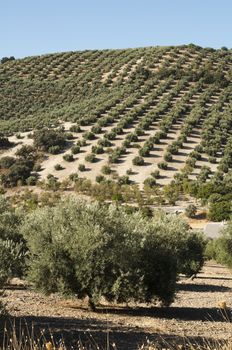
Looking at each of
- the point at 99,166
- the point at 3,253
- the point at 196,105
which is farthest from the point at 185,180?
the point at 3,253

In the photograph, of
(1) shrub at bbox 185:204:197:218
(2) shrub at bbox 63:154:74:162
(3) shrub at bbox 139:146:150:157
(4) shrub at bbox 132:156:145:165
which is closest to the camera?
(1) shrub at bbox 185:204:197:218

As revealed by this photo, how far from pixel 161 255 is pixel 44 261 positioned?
3.72 meters

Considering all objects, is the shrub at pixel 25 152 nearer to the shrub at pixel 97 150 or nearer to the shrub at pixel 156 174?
the shrub at pixel 97 150

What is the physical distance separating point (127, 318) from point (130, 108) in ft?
192

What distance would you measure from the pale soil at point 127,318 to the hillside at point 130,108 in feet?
107

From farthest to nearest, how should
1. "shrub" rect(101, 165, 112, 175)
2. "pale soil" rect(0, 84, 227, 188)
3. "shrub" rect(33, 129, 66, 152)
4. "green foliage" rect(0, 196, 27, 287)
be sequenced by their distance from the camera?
"shrub" rect(33, 129, 66, 152), "pale soil" rect(0, 84, 227, 188), "shrub" rect(101, 165, 112, 175), "green foliage" rect(0, 196, 27, 287)

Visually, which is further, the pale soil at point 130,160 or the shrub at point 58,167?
the shrub at point 58,167

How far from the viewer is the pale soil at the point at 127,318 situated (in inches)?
505

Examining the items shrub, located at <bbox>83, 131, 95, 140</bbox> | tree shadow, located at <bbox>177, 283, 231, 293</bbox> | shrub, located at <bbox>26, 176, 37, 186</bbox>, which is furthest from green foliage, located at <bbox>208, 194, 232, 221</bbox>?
shrub, located at <bbox>83, 131, 95, 140</bbox>

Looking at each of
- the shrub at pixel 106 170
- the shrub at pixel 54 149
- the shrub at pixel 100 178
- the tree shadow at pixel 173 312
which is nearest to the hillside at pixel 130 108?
the shrub at pixel 54 149

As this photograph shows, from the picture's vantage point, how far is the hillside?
55.6 metres

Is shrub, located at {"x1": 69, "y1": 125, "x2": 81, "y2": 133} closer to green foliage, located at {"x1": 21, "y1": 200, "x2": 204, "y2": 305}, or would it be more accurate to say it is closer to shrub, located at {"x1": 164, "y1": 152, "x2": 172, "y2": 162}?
shrub, located at {"x1": 164, "y1": 152, "x2": 172, "y2": 162}

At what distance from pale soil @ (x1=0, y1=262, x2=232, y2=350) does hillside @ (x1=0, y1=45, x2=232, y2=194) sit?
107ft

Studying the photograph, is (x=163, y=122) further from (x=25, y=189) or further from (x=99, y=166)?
(x=25, y=189)
